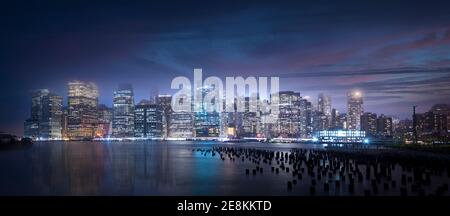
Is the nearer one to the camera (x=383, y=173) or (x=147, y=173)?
(x=383, y=173)

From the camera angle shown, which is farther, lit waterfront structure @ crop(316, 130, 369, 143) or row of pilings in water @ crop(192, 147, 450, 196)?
lit waterfront structure @ crop(316, 130, 369, 143)

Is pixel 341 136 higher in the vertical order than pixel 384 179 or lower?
lower

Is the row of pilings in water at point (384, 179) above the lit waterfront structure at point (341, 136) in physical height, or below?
above

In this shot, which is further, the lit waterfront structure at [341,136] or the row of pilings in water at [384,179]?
the lit waterfront structure at [341,136]

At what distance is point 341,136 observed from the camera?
161 m

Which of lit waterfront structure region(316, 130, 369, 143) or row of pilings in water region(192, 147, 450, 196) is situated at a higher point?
row of pilings in water region(192, 147, 450, 196)

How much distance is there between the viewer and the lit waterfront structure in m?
153

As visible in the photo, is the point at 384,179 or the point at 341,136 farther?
the point at 341,136

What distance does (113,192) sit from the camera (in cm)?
3006

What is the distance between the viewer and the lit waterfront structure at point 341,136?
15288cm

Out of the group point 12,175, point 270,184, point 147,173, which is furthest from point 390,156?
point 12,175
